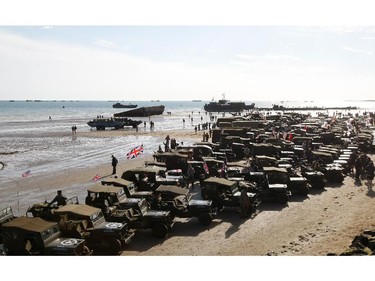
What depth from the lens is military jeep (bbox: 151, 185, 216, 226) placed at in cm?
1661

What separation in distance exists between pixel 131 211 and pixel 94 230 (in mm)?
2217

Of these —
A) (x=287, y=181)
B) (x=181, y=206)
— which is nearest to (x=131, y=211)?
(x=181, y=206)

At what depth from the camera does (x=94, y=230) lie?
1368 cm

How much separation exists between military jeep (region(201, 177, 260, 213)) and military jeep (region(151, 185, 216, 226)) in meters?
1.33

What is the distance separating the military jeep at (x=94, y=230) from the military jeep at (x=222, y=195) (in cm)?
558

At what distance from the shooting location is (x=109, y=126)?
2876 inches

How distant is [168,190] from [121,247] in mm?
4425

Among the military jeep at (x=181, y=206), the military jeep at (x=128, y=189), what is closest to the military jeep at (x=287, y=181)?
the military jeep at (x=181, y=206)

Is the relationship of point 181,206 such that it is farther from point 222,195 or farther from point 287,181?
point 287,181

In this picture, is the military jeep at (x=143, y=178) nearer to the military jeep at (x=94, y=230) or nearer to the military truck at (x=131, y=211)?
the military truck at (x=131, y=211)

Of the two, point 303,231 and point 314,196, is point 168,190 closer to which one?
point 303,231

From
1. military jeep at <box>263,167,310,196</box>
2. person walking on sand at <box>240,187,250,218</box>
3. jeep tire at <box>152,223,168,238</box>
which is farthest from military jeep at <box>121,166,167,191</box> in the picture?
military jeep at <box>263,167,310,196</box>

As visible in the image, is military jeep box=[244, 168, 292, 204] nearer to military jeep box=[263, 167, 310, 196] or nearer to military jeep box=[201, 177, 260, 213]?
military jeep box=[263, 167, 310, 196]

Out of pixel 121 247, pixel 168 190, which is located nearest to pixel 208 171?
pixel 168 190
